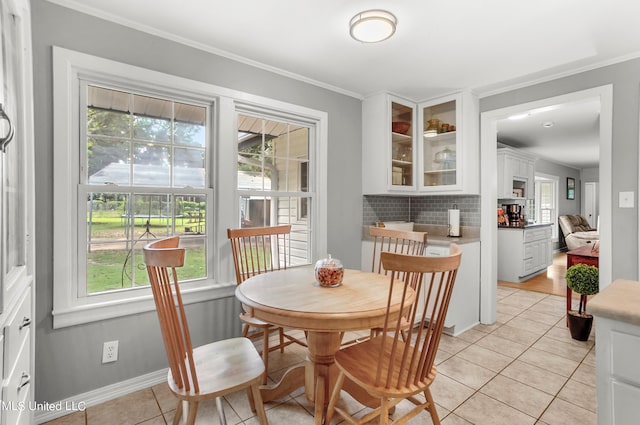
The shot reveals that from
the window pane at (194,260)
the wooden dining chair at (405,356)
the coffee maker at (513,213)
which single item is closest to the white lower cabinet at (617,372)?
the wooden dining chair at (405,356)

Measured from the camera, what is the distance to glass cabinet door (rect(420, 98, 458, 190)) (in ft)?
10.9

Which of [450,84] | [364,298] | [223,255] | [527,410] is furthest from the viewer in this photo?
[450,84]

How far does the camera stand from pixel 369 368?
1.41m

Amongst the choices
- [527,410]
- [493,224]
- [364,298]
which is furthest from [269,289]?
[493,224]

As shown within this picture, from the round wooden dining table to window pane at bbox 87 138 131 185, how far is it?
117cm

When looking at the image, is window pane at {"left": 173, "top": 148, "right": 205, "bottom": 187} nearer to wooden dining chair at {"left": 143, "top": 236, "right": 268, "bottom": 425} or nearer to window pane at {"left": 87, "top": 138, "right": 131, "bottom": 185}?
window pane at {"left": 87, "top": 138, "right": 131, "bottom": 185}

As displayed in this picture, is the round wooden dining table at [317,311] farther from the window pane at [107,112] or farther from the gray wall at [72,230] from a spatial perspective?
the window pane at [107,112]

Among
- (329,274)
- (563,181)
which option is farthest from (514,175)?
(329,274)

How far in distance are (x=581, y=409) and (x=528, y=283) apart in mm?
3561

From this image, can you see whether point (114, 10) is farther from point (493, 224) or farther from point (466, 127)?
point (493, 224)

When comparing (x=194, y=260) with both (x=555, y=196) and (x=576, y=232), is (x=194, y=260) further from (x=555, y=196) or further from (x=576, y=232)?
(x=555, y=196)

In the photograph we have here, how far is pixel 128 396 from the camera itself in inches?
79.0

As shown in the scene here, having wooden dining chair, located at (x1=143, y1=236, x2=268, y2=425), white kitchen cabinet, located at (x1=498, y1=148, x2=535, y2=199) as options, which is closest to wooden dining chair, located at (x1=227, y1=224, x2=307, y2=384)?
wooden dining chair, located at (x1=143, y1=236, x2=268, y2=425)

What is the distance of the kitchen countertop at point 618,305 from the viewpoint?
98 cm
